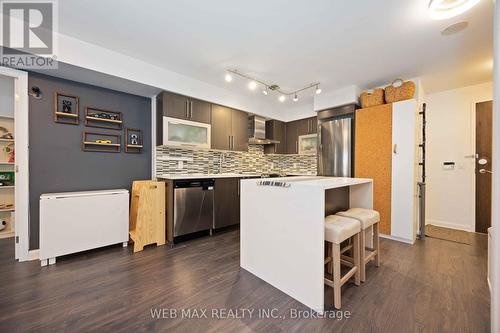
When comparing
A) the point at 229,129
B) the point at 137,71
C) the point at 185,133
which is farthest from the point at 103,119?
the point at 229,129

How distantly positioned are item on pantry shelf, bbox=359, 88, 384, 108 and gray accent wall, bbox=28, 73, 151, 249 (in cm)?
345

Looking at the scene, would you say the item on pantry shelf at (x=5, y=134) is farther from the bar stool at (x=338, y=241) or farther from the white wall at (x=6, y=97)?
the bar stool at (x=338, y=241)

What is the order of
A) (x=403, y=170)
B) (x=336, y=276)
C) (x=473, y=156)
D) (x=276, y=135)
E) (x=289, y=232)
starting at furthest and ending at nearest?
(x=276, y=135), (x=473, y=156), (x=403, y=170), (x=289, y=232), (x=336, y=276)

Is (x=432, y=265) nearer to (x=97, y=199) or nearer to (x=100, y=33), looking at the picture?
(x=97, y=199)

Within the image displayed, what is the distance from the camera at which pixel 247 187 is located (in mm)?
2072

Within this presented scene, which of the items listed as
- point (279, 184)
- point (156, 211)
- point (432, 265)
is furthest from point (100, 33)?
point (432, 265)

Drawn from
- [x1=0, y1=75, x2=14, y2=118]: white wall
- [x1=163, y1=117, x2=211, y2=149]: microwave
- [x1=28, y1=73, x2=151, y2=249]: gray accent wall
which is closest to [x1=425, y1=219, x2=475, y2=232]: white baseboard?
[x1=163, y1=117, x2=211, y2=149]: microwave

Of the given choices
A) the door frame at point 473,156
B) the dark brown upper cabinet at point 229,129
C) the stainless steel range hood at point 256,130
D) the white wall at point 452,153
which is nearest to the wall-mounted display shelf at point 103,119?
the dark brown upper cabinet at point 229,129

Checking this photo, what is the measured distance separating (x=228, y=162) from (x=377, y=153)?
2.61 meters

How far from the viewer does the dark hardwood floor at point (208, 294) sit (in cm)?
138

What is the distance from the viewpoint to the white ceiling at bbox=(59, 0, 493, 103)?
1.72 meters

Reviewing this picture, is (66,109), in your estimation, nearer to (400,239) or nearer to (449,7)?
(449,7)

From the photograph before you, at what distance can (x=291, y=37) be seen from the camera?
6.89ft

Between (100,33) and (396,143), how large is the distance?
3.86m
